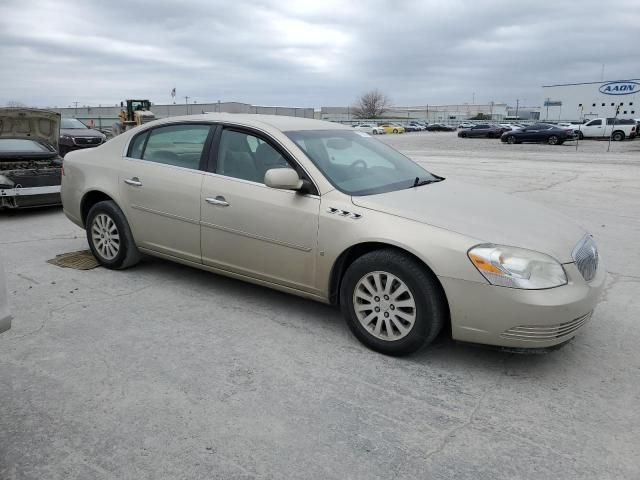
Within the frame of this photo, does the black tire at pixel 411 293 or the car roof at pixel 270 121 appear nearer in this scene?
the black tire at pixel 411 293

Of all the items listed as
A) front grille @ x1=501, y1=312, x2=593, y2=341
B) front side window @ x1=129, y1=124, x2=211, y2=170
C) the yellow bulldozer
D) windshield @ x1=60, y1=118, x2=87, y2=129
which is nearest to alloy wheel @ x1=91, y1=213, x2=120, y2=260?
front side window @ x1=129, y1=124, x2=211, y2=170

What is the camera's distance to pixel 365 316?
3.51 m

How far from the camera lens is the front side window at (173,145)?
14.6 feet

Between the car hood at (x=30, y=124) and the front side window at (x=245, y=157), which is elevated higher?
the car hood at (x=30, y=124)

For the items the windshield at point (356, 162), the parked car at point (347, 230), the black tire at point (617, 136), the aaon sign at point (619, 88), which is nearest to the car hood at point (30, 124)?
the parked car at point (347, 230)

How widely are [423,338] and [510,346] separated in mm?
517

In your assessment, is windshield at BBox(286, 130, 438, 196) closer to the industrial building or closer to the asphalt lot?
the asphalt lot

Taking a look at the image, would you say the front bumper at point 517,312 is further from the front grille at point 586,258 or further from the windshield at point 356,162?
the windshield at point 356,162

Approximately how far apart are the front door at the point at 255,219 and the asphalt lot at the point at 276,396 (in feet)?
1.36

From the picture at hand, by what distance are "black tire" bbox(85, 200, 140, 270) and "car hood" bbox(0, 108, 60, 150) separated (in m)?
5.33

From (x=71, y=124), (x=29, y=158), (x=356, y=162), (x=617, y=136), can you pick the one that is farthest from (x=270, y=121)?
(x=617, y=136)

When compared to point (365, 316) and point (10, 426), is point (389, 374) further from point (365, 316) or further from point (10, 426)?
Result: point (10, 426)

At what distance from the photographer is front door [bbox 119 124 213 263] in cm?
437

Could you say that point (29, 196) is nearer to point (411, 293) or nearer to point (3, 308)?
point (3, 308)
